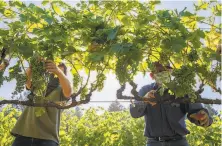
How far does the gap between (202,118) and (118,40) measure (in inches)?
53.5

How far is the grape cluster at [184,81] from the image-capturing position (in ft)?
7.39

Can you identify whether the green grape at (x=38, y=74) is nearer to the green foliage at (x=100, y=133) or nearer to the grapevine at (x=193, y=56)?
Result: the grapevine at (x=193, y=56)

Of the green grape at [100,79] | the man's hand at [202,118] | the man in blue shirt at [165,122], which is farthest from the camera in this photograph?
the man in blue shirt at [165,122]

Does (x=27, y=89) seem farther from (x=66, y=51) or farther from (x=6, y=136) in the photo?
(x=6, y=136)

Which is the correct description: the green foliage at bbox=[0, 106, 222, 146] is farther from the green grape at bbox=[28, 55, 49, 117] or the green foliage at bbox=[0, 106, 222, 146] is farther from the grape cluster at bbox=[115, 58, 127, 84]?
the green grape at bbox=[28, 55, 49, 117]

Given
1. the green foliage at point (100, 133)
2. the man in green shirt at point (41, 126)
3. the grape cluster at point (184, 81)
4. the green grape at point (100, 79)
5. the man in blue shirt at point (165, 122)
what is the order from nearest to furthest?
1. the grape cluster at point (184, 81)
2. the green grape at point (100, 79)
3. the man in green shirt at point (41, 126)
4. the man in blue shirt at point (165, 122)
5. the green foliage at point (100, 133)

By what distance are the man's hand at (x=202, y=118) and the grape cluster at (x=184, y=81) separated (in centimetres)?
103

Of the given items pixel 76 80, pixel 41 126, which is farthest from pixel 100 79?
pixel 41 126

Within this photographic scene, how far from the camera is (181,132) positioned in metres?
3.64

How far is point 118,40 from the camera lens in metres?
2.35

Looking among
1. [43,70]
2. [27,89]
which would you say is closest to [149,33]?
[43,70]

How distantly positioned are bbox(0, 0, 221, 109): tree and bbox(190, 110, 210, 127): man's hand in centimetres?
83

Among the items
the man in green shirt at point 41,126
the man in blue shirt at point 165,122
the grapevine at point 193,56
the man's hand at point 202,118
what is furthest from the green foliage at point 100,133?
the grapevine at point 193,56

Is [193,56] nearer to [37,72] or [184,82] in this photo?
[184,82]
